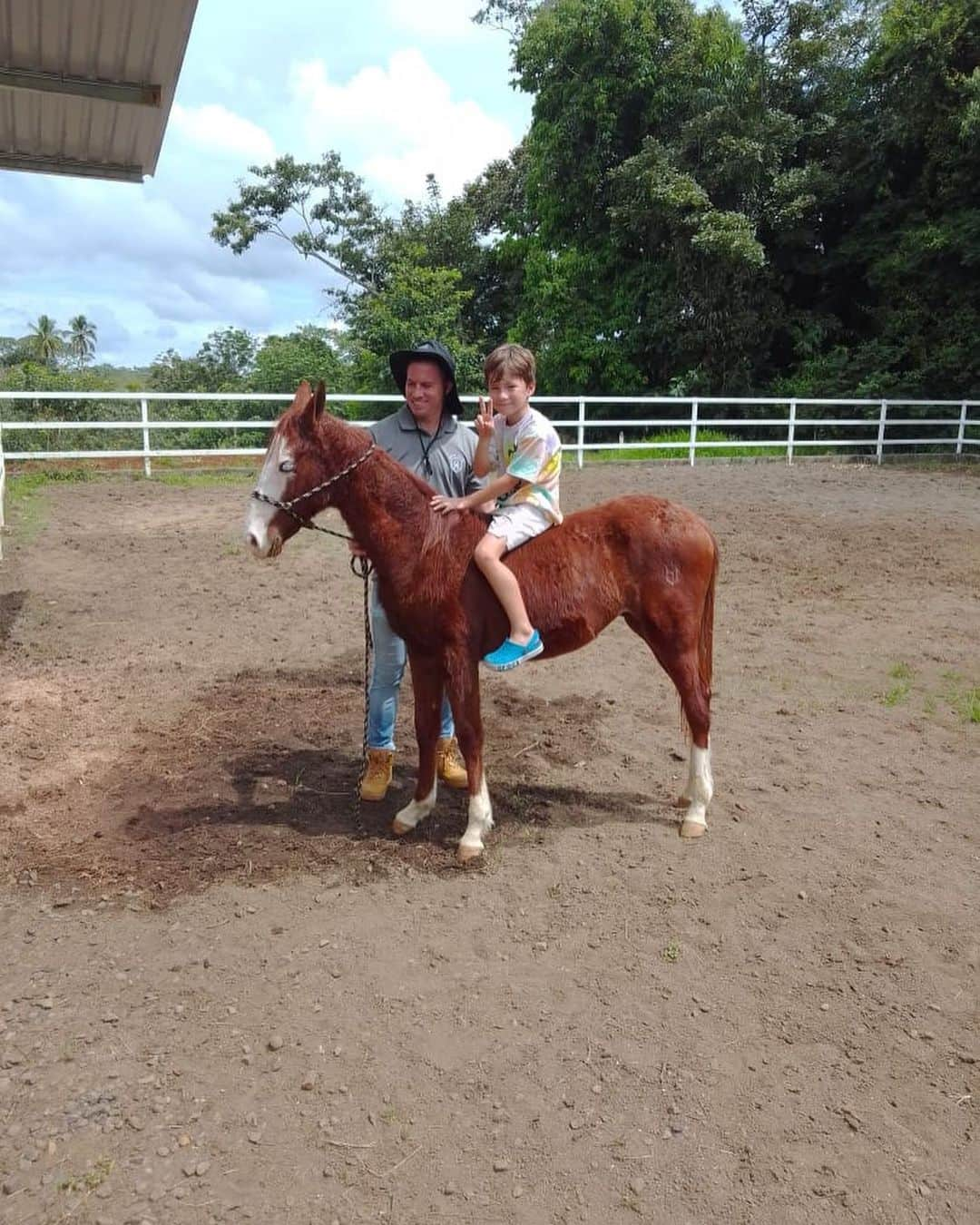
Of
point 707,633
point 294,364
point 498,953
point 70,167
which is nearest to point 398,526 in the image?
point 707,633

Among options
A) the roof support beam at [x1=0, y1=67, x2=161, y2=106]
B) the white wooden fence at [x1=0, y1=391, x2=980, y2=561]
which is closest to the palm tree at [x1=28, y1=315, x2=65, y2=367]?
the white wooden fence at [x1=0, y1=391, x2=980, y2=561]

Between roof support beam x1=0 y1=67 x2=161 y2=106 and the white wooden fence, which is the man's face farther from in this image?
the white wooden fence

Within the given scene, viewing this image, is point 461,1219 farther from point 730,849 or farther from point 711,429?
point 711,429

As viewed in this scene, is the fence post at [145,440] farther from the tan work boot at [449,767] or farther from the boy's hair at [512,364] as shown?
the boy's hair at [512,364]

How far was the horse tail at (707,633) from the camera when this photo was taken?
4.01 metres

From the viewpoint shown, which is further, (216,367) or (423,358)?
(216,367)

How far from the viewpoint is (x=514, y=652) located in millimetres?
3641

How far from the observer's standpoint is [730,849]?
3764 mm

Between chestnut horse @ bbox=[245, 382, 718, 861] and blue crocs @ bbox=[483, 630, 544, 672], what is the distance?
102 millimetres

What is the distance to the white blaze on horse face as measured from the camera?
3289mm

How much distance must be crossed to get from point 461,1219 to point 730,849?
213 centimetres

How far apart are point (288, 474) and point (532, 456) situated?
1.01 meters

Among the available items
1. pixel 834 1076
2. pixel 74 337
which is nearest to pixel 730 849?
pixel 834 1076

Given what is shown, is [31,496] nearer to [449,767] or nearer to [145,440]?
[145,440]
